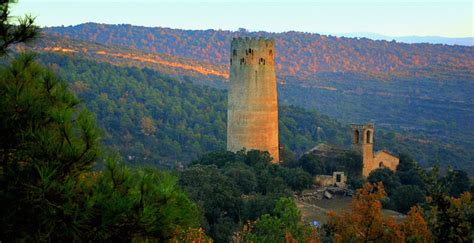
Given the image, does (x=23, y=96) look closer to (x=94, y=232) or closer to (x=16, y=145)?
(x=16, y=145)

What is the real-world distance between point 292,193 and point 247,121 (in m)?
4.58

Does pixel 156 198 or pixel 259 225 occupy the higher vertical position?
pixel 156 198

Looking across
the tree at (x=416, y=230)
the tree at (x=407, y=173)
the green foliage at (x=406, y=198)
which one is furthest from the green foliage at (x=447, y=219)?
the tree at (x=407, y=173)

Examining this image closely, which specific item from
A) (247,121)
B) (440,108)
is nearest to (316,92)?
(440,108)

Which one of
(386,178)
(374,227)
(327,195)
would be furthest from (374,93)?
(374,227)

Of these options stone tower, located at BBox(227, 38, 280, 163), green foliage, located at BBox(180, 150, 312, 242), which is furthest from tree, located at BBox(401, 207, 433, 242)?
stone tower, located at BBox(227, 38, 280, 163)

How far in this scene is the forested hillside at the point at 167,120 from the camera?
53500mm

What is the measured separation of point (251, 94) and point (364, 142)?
16.4 ft

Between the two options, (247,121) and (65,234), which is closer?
(65,234)

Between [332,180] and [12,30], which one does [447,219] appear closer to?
[12,30]

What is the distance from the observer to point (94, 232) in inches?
292

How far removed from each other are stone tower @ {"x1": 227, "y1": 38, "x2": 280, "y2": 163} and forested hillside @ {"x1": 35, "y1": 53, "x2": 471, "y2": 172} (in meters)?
15.0

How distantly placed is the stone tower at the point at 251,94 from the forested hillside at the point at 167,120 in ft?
49.1

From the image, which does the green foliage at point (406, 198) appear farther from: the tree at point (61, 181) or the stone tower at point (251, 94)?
the tree at point (61, 181)
